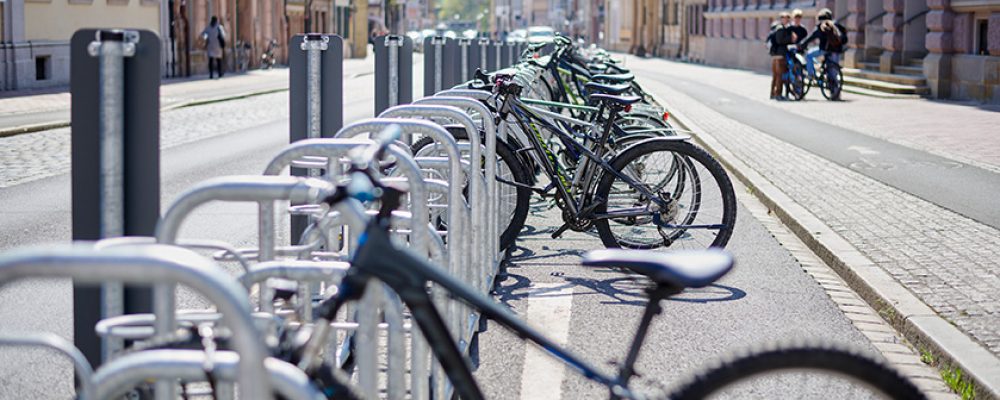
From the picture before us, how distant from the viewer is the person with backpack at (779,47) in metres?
29.5

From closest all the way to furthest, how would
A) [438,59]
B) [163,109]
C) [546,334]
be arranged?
[546,334] → [438,59] → [163,109]

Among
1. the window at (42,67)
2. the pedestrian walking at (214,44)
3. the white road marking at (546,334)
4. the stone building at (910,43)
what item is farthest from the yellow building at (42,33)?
the white road marking at (546,334)

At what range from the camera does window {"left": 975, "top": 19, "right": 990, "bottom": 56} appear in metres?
27.2

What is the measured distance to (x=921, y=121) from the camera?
73.3ft

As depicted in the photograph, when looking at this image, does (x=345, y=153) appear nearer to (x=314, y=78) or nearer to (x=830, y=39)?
(x=314, y=78)

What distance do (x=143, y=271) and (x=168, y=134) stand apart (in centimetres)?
1897

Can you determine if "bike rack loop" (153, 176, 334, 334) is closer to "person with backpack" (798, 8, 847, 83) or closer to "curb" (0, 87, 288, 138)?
"curb" (0, 87, 288, 138)

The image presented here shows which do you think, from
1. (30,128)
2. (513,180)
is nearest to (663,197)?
(513,180)

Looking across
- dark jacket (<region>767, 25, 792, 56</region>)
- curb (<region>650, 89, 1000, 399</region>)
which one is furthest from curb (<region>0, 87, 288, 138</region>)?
curb (<region>650, 89, 1000, 399</region>)

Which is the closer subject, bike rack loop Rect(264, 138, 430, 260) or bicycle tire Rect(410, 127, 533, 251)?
bike rack loop Rect(264, 138, 430, 260)

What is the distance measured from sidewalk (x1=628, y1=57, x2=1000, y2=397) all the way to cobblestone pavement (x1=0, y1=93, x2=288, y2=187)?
6671mm

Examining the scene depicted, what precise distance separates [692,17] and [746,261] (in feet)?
223

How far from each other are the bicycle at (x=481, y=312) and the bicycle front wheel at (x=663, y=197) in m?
5.32

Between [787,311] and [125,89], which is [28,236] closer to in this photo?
[787,311]
